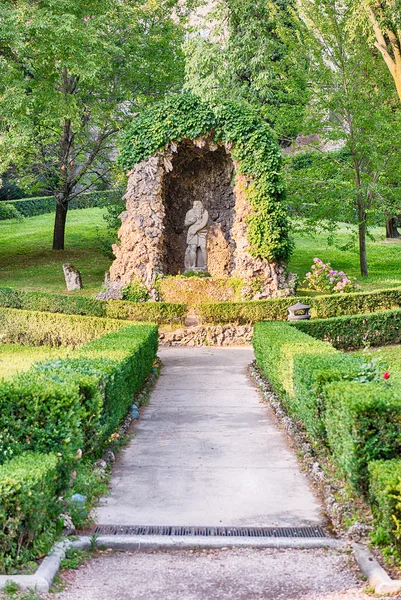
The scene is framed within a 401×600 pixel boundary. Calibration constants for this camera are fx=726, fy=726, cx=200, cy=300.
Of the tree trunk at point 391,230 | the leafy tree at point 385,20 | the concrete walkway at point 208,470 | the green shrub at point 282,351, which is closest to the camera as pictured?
the concrete walkway at point 208,470

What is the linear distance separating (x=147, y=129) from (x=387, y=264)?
12993 mm

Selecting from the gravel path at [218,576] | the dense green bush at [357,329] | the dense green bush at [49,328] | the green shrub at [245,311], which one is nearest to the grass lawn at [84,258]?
the green shrub at [245,311]

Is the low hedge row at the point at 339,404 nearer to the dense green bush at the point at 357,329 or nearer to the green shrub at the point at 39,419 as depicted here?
the green shrub at the point at 39,419

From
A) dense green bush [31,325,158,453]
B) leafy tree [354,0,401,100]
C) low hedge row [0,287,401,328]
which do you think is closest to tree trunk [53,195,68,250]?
low hedge row [0,287,401,328]

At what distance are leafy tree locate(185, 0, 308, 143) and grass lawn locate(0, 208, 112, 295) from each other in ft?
28.1

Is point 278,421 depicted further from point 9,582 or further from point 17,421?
point 9,582

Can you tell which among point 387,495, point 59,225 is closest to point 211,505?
point 387,495

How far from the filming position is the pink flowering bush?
74.1 ft

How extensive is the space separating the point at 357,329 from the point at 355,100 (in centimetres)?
1105

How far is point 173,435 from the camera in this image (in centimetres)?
992

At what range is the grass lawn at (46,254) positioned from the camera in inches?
1079

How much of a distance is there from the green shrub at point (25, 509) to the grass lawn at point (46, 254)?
1895 cm

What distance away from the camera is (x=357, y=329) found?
18.1 m

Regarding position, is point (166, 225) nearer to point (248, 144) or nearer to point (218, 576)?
point (248, 144)
